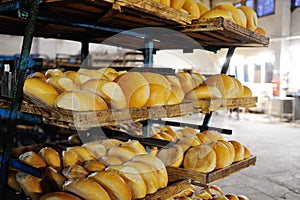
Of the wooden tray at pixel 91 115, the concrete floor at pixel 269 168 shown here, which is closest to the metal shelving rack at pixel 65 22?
the wooden tray at pixel 91 115

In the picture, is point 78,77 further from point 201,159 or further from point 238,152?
point 238,152

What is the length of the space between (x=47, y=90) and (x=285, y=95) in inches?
434

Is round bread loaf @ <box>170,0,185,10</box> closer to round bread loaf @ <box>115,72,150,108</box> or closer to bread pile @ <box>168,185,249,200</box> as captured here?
round bread loaf @ <box>115,72,150,108</box>

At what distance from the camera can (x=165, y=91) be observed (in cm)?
133

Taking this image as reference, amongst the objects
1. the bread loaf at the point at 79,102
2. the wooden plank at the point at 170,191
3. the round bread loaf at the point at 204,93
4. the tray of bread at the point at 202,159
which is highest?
the round bread loaf at the point at 204,93

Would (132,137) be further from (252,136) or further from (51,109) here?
(252,136)

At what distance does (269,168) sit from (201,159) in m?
3.36

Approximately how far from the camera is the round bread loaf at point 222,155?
162cm

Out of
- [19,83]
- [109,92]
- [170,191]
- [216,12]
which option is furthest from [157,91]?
[216,12]

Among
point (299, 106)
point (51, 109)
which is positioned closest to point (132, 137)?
point (51, 109)

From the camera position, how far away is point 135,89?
120 centimetres

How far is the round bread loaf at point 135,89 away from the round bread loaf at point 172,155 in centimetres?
52

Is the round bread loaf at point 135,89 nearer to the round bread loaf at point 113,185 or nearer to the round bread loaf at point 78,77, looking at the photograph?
the round bread loaf at point 78,77

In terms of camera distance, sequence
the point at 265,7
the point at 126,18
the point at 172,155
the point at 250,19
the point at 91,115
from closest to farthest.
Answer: the point at 91,115 < the point at 126,18 < the point at 172,155 < the point at 250,19 < the point at 265,7
